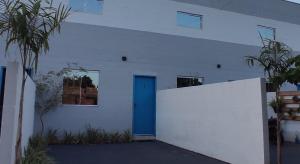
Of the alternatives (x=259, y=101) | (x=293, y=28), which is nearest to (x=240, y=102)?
(x=259, y=101)

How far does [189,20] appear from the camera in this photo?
12.4m

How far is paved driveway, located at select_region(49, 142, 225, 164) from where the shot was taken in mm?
7266

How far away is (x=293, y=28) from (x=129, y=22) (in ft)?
29.1

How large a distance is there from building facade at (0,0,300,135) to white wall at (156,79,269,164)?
134 cm

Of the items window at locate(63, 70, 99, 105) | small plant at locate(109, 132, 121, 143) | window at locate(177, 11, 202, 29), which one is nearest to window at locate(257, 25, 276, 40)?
window at locate(177, 11, 202, 29)

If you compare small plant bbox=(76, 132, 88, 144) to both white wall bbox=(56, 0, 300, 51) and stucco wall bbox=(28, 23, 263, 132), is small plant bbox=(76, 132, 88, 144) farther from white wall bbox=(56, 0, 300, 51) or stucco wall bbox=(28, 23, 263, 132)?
white wall bbox=(56, 0, 300, 51)

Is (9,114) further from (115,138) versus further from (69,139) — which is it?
(115,138)

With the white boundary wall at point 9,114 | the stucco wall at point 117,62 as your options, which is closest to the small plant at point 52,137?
the stucco wall at point 117,62

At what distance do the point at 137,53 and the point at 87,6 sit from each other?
2.50 m

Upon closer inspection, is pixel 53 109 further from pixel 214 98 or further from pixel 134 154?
pixel 214 98

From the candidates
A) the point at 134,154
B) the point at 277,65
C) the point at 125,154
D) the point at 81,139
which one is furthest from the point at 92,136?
the point at 277,65

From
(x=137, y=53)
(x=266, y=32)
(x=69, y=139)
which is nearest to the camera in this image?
(x=69, y=139)

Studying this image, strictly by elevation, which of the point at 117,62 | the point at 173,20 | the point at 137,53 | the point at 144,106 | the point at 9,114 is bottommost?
the point at 9,114

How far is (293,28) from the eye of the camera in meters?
14.9
